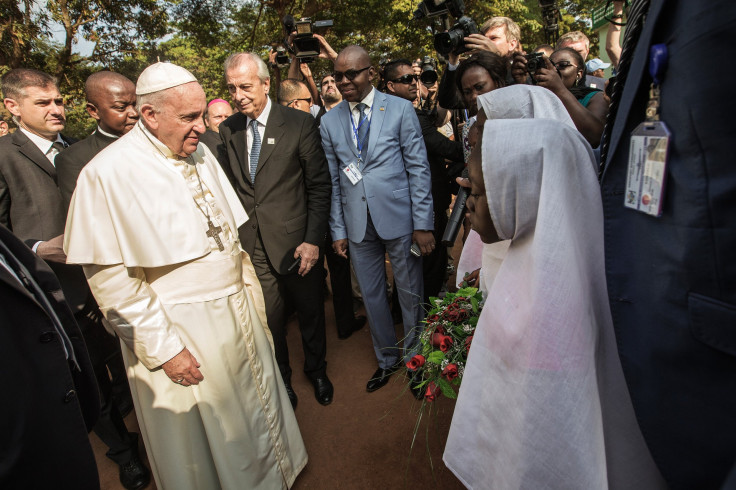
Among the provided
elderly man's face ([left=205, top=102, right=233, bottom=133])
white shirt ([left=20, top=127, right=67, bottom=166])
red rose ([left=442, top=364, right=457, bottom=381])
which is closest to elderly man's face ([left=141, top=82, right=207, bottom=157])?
white shirt ([left=20, top=127, right=67, bottom=166])

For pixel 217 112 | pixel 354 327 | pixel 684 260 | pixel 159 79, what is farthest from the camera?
pixel 217 112

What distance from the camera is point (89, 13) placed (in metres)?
12.3

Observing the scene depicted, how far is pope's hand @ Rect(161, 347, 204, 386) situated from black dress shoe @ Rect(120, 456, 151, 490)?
4.27ft

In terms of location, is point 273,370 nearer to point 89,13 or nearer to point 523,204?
point 523,204

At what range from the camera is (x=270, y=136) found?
3.08m

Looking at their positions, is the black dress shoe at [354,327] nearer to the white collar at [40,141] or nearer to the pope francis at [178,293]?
the pope francis at [178,293]

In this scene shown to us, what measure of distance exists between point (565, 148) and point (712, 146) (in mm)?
394

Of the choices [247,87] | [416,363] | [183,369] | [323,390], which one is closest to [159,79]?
[247,87]

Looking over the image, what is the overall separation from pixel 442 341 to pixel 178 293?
4.56 ft

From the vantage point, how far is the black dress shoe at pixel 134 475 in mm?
2814

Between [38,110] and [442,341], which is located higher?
[38,110]

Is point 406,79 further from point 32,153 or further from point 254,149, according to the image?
point 32,153

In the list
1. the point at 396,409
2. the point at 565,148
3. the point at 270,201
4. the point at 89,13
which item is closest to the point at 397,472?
the point at 396,409

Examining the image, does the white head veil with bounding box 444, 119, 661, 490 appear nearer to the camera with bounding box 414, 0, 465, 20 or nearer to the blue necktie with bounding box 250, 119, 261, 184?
the blue necktie with bounding box 250, 119, 261, 184
